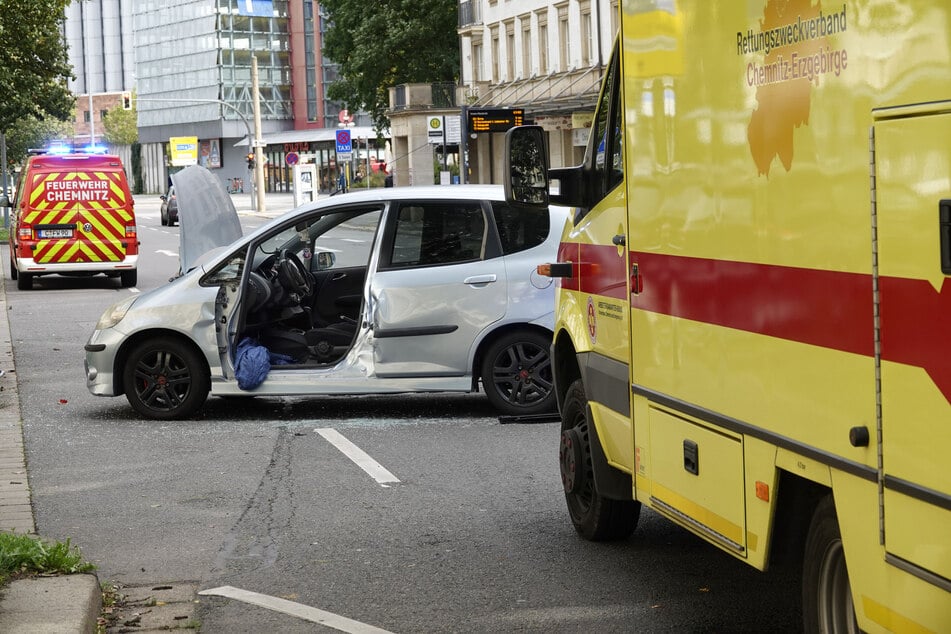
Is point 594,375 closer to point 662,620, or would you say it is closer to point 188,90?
point 662,620

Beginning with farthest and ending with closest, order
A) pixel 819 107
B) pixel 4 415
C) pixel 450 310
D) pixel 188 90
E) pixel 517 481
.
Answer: pixel 188 90 → pixel 4 415 → pixel 450 310 → pixel 517 481 → pixel 819 107

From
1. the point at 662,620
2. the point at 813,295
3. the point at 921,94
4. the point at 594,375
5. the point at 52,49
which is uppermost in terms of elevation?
the point at 52,49

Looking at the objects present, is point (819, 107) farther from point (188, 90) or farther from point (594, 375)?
point (188, 90)

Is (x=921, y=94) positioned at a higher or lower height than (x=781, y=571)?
higher

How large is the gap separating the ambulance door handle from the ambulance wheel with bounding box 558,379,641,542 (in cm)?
353

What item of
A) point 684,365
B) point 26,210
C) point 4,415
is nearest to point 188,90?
point 26,210

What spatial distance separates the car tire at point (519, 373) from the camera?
11.5 m

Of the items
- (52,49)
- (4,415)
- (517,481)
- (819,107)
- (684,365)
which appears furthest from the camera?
(52,49)

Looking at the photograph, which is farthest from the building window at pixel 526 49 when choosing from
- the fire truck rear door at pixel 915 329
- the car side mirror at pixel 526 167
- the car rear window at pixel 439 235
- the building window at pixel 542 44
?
the fire truck rear door at pixel 915 329

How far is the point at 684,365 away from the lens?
5570mm

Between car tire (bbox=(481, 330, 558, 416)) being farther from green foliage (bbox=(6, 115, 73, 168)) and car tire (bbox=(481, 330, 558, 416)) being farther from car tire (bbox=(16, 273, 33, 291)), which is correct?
green foliage (bbox=(6, 115, 73, 168))

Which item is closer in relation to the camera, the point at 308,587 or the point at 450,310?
the point at 308,587

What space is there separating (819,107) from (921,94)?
2.13 ft

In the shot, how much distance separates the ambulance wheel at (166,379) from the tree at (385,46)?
190 ft
